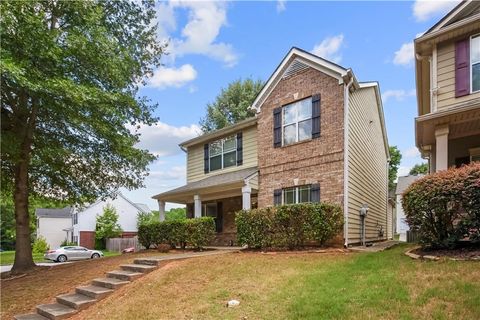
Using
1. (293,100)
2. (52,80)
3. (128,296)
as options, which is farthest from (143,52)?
(128,296)

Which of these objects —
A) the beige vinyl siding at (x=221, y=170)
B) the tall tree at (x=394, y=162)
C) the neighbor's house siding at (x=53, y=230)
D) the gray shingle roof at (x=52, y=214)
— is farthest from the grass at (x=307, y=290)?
the gray shingle roof at (x=52, y=214)

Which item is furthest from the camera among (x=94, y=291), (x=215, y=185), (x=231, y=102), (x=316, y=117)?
(x=231, y=102)

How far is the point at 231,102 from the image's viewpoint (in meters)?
34.9

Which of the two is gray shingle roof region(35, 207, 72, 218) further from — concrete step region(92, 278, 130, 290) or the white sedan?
concrete step region(92, 278, 130, 290)

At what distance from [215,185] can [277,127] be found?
140 inches

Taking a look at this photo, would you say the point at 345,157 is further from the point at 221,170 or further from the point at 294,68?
the point at 221,170

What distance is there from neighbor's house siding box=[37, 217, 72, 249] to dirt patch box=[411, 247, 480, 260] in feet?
155

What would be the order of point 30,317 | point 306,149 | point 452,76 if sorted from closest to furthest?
1. point 30,317
2. point 452,76
3. point 306,149

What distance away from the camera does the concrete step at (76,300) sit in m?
8.29

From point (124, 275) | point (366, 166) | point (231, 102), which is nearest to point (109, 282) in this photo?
point (124, 275)

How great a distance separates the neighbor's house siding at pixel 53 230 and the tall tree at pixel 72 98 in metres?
35.0

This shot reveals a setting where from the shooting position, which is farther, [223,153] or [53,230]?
[53,230]

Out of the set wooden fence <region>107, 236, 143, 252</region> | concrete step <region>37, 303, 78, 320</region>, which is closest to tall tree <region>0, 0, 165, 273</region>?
concrete step <region>37, 303, 78, 320</region>

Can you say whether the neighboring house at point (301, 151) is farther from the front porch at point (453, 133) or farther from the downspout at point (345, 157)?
the front porch at point (453, 133)
